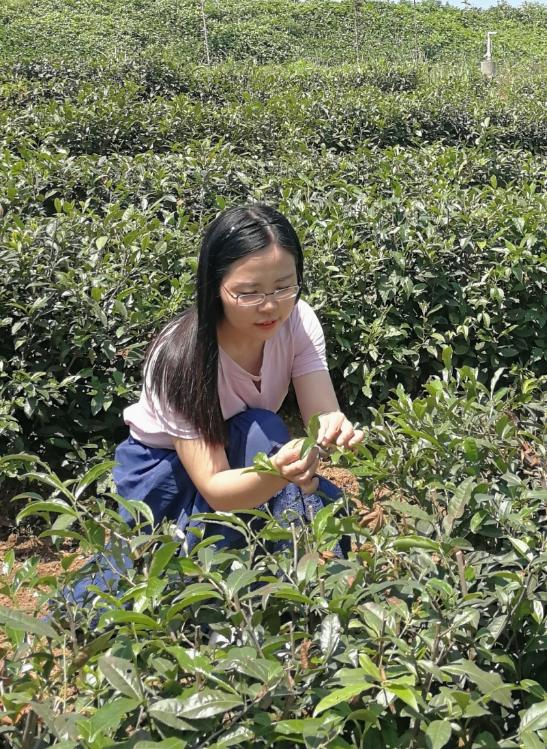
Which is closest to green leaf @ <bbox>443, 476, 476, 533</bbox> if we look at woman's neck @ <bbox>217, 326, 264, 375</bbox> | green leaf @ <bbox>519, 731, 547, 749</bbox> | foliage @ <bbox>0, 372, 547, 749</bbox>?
foliage @ <bbox>0, 372, 547, 749</bbox>

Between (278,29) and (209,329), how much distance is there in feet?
49.2

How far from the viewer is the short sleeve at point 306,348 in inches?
84.0

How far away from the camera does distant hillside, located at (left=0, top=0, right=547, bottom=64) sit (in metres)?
12.8

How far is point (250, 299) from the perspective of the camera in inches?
71.5

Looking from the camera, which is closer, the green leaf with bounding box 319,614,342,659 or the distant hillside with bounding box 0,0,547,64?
the green leaf with bounding box 319,614,342,659

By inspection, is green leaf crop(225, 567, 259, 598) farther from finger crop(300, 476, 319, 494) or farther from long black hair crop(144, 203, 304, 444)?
long black hair crop(144, 203, 304, 444)

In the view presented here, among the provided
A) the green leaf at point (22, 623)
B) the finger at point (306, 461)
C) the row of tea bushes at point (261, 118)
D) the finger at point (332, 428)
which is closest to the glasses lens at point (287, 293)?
the finger at point (332, 428)

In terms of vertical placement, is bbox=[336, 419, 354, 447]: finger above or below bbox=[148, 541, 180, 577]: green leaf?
below

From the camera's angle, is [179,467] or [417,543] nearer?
[417,543]

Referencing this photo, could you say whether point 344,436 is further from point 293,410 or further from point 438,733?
point 293,410

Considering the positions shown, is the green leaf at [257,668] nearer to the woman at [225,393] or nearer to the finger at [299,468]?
the finger at [299,468]

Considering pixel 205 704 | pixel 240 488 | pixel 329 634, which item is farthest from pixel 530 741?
pixel 240 488

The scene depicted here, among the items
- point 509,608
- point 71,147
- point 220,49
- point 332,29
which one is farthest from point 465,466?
point 332,29

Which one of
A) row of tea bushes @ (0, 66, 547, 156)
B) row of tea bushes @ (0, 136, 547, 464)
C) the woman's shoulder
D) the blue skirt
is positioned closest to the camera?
the blue skirt
